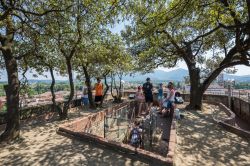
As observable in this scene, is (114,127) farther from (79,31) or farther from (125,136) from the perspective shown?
(79,31)

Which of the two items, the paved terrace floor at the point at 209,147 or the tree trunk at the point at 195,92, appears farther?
the tree trunk at the point at 195,92

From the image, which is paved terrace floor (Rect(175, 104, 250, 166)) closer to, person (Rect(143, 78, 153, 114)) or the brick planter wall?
the brick planter wall

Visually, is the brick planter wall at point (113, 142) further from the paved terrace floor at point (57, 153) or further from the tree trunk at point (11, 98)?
the tree trunk at point (11, 98)

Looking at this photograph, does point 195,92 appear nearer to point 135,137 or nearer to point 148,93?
point 148,93

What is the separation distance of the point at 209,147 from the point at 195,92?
981 cm

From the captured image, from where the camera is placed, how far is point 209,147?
8.48 metres

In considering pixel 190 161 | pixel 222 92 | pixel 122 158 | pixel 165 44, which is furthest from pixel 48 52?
pixel 222 92

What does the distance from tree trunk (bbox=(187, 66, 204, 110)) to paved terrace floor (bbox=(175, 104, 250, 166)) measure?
582 cm

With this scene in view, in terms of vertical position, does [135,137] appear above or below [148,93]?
below

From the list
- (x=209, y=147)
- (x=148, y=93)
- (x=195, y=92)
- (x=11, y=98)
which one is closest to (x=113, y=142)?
(x=209, y=147)

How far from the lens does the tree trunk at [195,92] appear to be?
17.6m

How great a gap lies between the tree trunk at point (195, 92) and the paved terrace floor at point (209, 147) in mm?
5821

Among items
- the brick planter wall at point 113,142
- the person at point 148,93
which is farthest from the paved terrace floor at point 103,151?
the person at point 148,93

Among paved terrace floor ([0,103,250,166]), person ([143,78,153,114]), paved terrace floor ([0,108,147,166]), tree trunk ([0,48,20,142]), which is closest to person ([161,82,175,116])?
person ([143,78,153,114])
